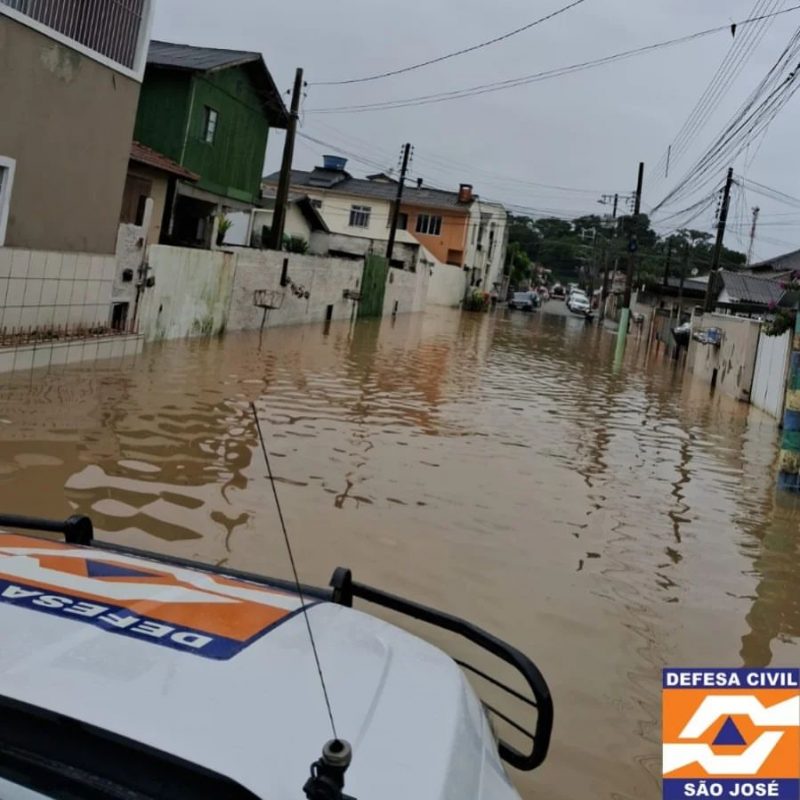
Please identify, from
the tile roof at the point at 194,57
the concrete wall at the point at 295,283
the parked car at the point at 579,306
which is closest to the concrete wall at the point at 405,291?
the concrete wall at the point at 295,283

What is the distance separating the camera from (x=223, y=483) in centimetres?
814

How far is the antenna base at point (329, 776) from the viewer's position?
5.30ft

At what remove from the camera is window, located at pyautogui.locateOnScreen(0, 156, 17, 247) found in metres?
11.5

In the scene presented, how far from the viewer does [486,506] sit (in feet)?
27.9

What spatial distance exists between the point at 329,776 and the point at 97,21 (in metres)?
13.5

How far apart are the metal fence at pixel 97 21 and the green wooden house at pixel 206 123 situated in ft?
30.5

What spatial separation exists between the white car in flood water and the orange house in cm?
5733

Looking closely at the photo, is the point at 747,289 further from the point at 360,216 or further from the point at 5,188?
the point at 5,188

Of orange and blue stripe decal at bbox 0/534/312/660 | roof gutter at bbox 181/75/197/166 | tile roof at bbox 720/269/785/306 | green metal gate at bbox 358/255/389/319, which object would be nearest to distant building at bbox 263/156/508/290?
green metal gate at bbox 358/255/389/319

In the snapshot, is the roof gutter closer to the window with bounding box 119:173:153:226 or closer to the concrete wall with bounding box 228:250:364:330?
the window with bounding box 119:173:153:226

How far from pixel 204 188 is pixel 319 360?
945 centimetres

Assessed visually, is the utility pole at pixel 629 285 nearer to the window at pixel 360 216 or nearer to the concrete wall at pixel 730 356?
the concrete wall at pixel 730 356

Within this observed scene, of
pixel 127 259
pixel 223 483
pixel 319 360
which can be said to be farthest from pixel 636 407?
pixel 223 483

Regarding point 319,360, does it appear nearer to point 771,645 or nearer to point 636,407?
point 636,407
